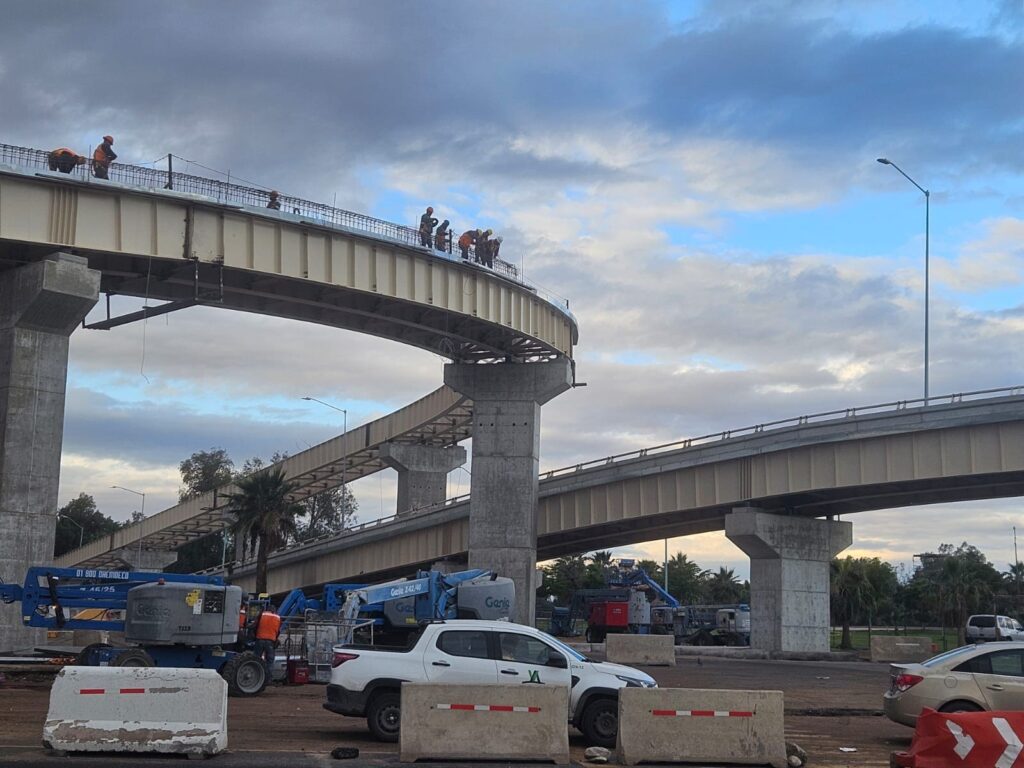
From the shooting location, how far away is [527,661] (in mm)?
16859

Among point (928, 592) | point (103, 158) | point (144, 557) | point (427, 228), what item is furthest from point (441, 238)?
point (928, 592)

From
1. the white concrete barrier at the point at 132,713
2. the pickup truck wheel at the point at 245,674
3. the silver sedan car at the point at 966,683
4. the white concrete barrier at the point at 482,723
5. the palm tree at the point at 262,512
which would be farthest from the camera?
the palm tree at the point at 262,512

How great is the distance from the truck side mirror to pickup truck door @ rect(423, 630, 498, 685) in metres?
0.78

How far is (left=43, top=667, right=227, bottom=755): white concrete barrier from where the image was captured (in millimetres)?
14281

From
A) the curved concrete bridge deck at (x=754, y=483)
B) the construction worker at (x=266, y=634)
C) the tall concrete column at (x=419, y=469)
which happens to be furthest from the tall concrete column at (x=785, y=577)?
the construction worker at (x=266, y=634)

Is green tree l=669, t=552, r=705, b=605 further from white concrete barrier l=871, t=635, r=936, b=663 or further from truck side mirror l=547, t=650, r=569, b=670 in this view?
truck side mirror l=547, t=650, r=569, b=670

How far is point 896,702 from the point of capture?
17.2 meters

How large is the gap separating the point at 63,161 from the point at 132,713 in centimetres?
2340

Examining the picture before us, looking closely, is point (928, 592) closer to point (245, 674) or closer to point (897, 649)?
point (897, 649)

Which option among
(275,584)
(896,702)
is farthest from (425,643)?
(275,584)

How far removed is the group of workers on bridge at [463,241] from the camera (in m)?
43.0

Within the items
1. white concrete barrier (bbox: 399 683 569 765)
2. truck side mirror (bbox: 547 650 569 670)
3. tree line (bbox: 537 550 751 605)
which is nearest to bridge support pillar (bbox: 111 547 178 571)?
tree line (bbox: 537 550 751 605)

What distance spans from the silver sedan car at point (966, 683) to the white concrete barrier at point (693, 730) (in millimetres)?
3027

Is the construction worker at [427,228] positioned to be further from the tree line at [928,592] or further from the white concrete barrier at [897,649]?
the tree line at [928,592]
